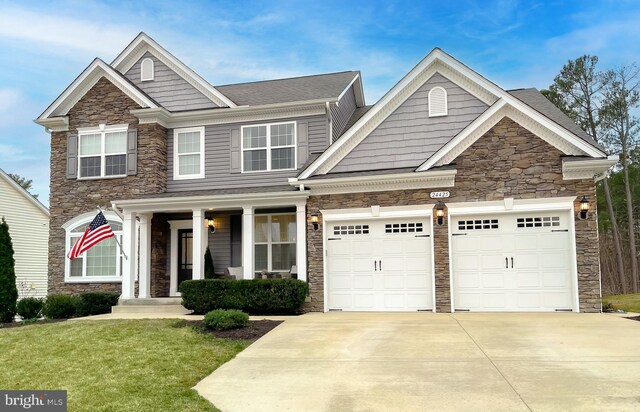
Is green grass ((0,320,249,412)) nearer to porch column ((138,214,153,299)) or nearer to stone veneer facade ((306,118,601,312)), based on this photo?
porch column ((138,214,153,299))

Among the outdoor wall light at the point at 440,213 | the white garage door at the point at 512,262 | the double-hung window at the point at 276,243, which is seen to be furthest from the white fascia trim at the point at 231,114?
the white garage door at the point at 512,262

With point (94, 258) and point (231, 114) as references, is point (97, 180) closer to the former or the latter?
point (94, 258)

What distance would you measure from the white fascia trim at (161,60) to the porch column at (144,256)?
4386 mm

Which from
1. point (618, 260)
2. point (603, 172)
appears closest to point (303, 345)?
point (603, 172)

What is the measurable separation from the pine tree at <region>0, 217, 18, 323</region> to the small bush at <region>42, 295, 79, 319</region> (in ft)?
3.51

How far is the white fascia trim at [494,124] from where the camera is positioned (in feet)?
39.7

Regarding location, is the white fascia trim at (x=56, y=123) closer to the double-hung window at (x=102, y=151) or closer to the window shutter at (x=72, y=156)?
the window shutter at (x=72, y=156)

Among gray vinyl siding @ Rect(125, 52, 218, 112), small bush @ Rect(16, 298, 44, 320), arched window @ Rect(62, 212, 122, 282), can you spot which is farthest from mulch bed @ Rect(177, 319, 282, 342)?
gray vinyl siding @ Rect(125, 52, 218, 112)

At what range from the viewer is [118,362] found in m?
8.07

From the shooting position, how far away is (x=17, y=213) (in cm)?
2548

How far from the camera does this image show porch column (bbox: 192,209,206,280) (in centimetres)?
1465

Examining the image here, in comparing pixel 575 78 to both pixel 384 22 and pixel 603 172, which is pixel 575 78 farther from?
pixel 603 172

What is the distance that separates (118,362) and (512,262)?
905 cm

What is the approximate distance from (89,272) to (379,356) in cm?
1203
